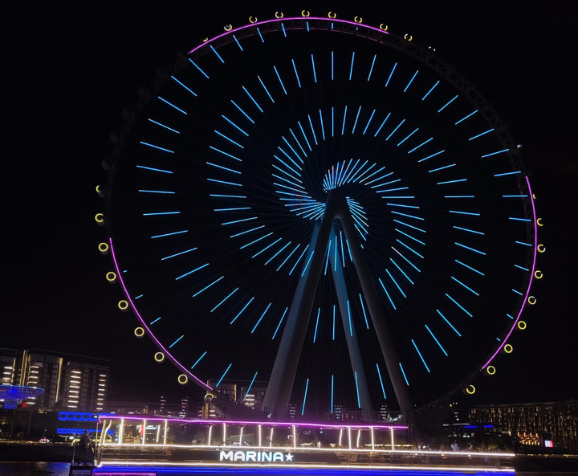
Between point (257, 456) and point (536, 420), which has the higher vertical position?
point (536, 420)

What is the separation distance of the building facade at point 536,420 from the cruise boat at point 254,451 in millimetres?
98148

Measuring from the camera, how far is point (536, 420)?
142m

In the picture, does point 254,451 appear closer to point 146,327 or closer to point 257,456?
point 257,456

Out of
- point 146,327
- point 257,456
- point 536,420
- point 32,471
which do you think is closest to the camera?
point 257,456

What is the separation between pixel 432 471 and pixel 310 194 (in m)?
13.7

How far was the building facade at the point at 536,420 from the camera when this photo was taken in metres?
128

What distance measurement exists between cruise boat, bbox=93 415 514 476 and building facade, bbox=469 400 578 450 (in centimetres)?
9815

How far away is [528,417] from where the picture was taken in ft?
476

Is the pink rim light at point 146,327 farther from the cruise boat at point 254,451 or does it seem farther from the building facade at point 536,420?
the building facade at point 536,420

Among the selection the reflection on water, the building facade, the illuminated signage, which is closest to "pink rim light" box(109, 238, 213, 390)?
the reflection on water

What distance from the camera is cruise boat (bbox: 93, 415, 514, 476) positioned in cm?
2141

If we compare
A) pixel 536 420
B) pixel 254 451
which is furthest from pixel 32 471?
pixel 536 420

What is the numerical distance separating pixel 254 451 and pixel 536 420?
447ft

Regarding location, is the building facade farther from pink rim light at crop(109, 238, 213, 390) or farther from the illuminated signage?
the illuminated signage
